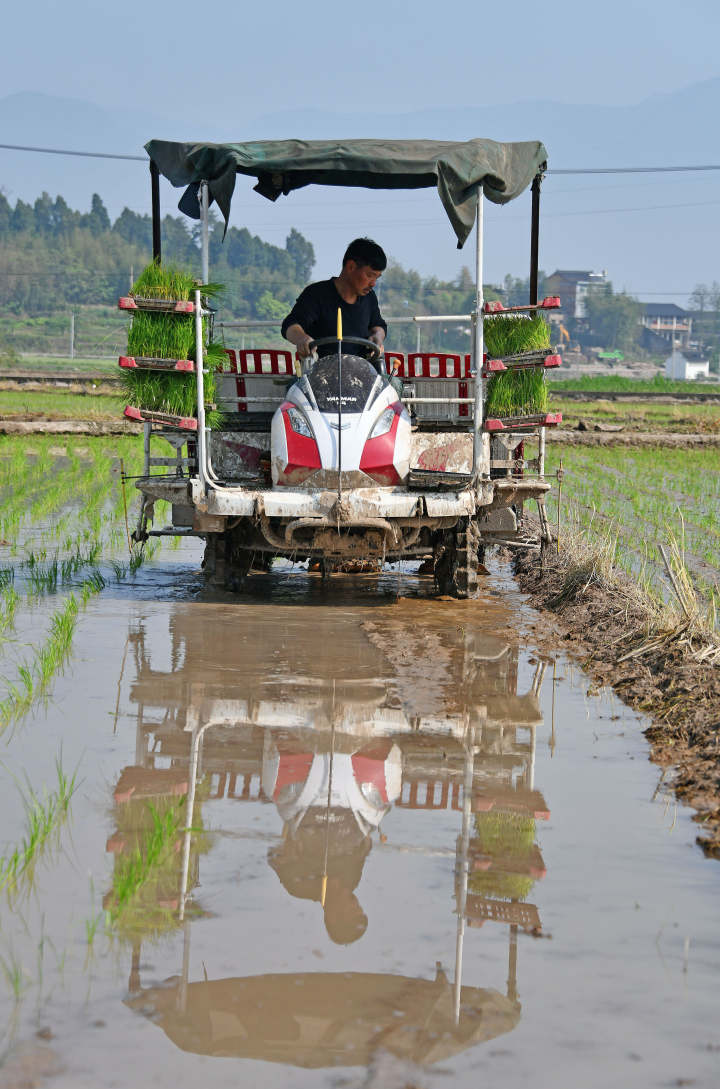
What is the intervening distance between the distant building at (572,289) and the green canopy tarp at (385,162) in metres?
150

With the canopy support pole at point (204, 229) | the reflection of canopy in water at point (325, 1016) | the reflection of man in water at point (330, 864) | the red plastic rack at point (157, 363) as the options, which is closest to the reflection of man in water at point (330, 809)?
the reflection of man in water at point (330, 864)

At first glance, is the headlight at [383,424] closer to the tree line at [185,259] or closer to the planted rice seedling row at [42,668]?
the planted rice seedling row at [42,668]

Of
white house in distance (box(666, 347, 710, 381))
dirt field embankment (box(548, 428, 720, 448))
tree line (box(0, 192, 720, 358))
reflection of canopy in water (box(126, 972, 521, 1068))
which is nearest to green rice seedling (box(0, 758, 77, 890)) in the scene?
reflection of canopy in water (box(126, 972, 521, 1068))

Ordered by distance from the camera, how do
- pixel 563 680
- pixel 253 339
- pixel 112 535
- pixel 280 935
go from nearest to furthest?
pixel 280 935
pixel 563 680
pixel 112 535
pixel 253 339

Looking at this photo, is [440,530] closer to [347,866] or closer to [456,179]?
[456,179]

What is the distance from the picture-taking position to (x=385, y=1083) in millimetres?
2943

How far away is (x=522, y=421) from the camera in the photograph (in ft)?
29.8

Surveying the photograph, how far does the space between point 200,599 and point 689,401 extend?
131 ft

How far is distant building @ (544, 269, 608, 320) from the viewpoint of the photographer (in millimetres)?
161375

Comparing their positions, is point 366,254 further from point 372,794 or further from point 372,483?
point 372,794

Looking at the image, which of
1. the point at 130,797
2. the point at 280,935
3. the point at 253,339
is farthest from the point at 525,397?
the point at 253,339

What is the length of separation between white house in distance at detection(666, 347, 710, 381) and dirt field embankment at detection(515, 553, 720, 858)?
434 ft

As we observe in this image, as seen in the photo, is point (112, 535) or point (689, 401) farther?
point (689, 401)

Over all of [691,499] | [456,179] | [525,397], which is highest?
[456,179]
